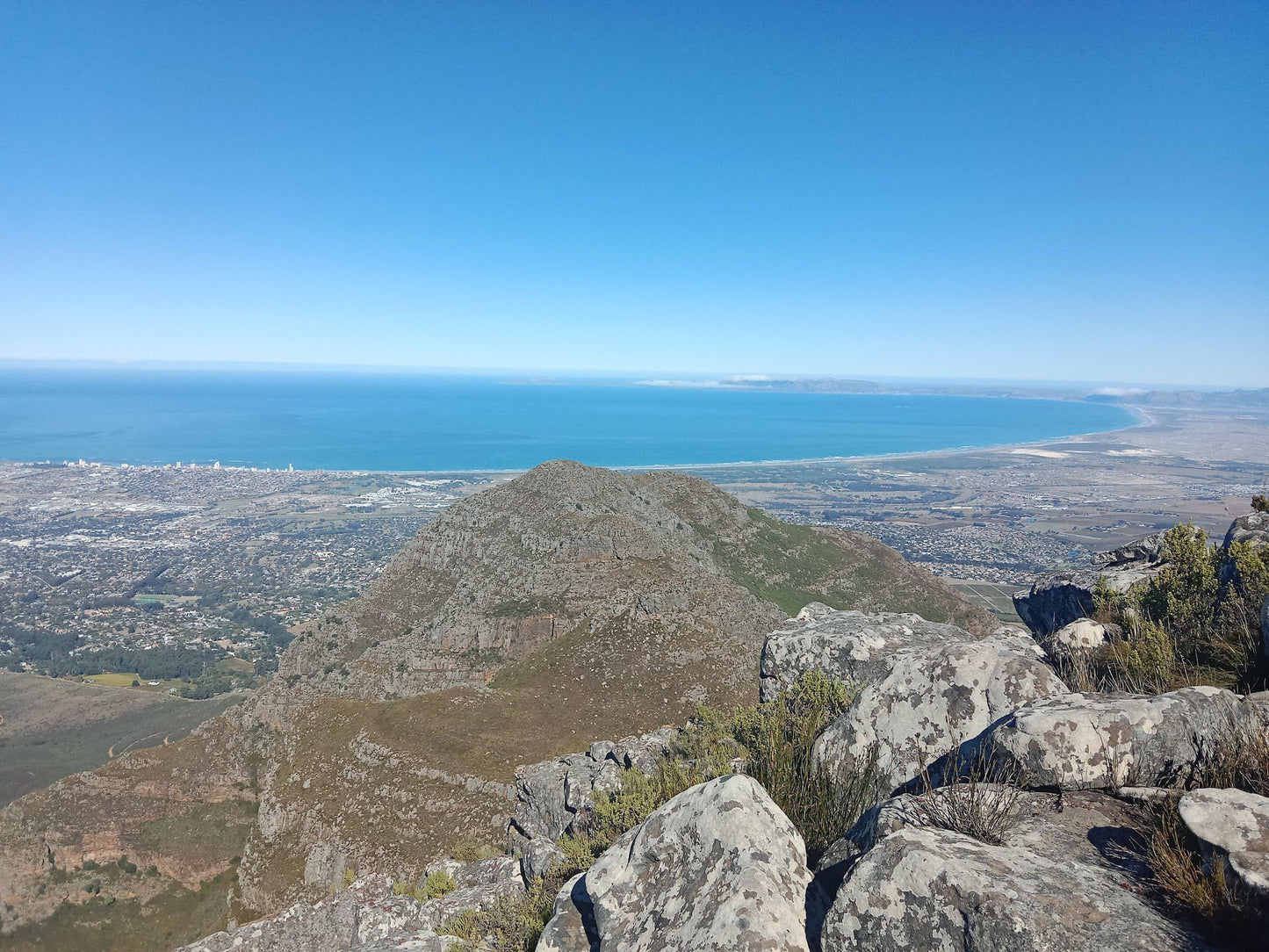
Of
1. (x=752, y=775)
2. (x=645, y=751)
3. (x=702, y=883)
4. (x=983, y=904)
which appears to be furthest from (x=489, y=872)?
(x=983, y=904)

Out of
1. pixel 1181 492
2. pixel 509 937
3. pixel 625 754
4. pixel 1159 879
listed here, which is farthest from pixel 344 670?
pixel 1181 492

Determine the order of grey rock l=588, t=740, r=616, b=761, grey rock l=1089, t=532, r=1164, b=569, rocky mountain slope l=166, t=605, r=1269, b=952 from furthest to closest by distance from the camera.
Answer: grey rock l=588, t=740, r=616, b=761 < grey rock l=1089, t=532, r=1164, b=569 < rocky mountain slope l=166, t=605, r=1269, b=952

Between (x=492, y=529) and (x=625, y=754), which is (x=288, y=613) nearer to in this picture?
(x=492, y=529)

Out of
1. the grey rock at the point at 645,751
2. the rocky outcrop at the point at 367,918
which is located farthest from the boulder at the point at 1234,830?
the rocky outcrop at the point at 367,918

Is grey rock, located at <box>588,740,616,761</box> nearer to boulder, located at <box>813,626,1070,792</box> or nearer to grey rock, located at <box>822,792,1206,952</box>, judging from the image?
boulder, located at <box>813,626,1070,792</box>

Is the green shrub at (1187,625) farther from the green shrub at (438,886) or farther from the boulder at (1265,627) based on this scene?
the green shrub at (438,886)

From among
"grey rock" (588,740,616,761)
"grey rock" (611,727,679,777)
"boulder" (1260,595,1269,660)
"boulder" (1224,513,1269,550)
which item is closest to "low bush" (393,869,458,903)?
"grey rock" (588,740,616,761)

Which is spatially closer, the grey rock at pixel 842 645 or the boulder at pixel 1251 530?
the boulder at pixel 1251 530
